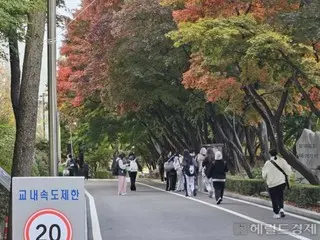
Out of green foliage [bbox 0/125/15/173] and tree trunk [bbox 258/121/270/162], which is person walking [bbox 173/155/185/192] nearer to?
tree trunk [bbox 258/121/270/162]

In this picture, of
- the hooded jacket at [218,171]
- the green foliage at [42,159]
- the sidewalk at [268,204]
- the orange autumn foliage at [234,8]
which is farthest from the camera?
the green foliage at [42,159]

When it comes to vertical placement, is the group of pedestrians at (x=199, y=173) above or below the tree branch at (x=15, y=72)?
below

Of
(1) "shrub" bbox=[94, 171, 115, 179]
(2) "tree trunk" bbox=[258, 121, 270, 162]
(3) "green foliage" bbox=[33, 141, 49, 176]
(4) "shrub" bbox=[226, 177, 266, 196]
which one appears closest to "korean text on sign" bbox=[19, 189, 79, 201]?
(4) "shrub" bbox=[226, 177, 266, 196]

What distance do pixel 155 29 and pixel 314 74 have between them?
9.49 meters

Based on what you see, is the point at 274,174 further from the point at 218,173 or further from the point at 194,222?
the point at 218,173

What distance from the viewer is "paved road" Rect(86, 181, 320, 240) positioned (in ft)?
38.2

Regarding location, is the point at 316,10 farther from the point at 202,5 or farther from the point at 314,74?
the point at 202,5

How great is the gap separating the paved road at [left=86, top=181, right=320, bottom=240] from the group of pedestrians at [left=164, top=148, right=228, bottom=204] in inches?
31.1

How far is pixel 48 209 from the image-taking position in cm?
624

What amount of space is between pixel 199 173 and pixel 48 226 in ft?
60.8

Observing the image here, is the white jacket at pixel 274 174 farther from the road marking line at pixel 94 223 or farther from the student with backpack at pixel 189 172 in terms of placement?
Answer: the student with backpack at pixel 189 172

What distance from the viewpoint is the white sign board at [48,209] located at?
6.18m

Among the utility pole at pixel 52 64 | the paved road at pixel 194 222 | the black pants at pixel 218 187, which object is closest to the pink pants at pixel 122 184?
the paved road at pixel 194 222

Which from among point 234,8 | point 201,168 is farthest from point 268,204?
point 201,168
